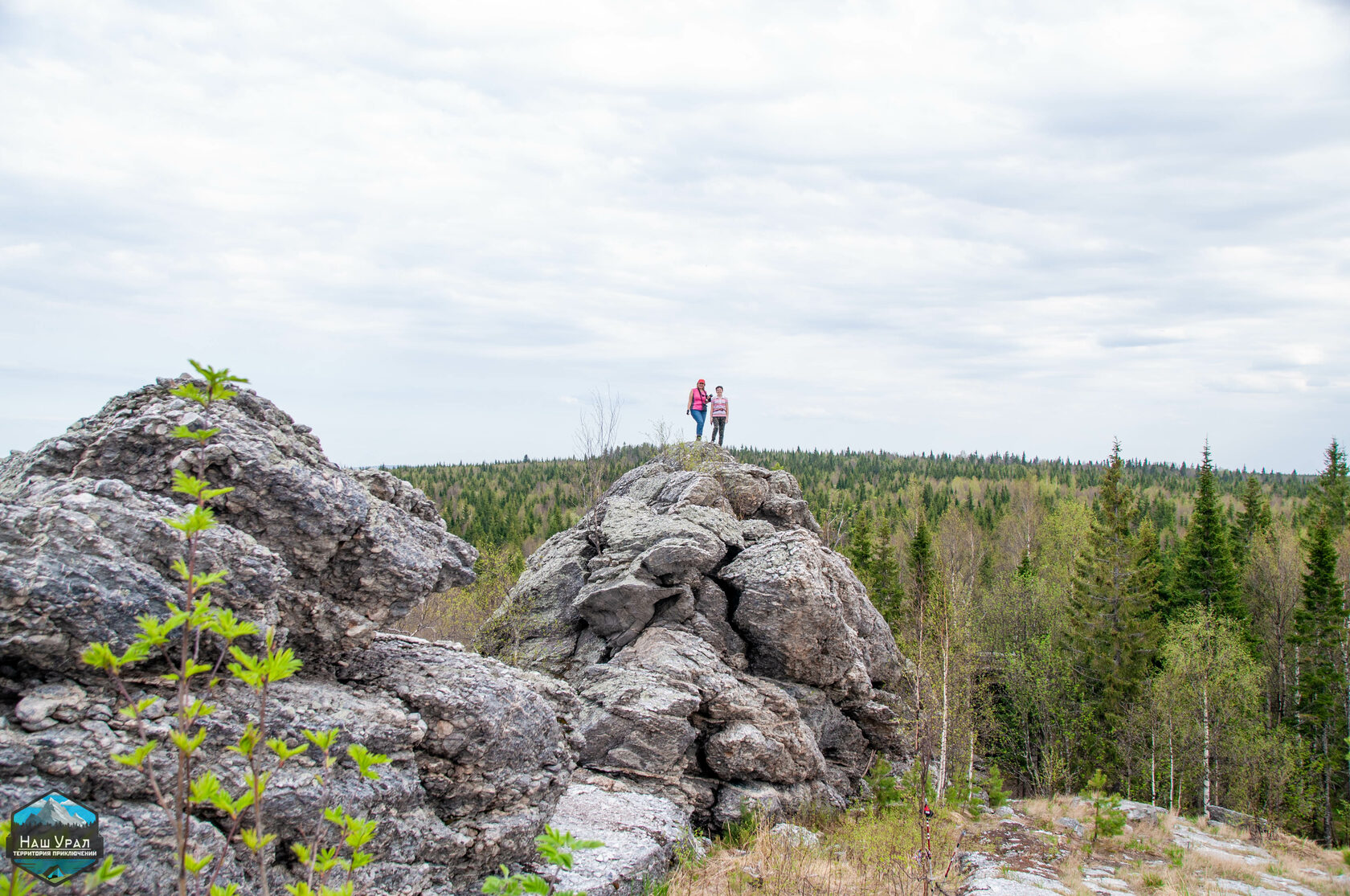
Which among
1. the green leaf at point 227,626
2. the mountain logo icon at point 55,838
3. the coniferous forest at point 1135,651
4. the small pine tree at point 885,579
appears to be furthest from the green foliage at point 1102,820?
the small pine tree at point 885,579

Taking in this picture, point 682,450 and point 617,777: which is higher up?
point 682,450

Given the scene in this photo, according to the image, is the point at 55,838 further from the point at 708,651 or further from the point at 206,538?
the point at 708,651

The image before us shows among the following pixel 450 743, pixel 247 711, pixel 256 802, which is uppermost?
pixel 256 802

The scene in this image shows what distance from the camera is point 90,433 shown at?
6348 mm

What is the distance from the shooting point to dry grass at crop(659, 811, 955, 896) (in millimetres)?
9633

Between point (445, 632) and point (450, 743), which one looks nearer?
point (450, 743)

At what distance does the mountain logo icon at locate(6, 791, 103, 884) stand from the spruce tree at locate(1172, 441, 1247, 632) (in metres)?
62.2

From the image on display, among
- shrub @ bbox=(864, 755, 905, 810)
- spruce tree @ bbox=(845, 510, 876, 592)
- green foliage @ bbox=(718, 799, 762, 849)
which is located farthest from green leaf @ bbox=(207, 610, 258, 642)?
spruce tree @ bbox=(845, 510, 876, 592)

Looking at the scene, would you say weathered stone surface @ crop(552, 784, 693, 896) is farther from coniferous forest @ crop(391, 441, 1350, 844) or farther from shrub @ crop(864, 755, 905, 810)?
coniferous forest @ crop(391, 441, 1350, 844)

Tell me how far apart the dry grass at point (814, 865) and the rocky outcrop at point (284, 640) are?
108 inches

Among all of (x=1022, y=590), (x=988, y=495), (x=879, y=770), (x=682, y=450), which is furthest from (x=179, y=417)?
(x=988, y=495)

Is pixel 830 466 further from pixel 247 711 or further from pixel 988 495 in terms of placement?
pixel 247 711

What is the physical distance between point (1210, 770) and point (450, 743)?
47.1 metres

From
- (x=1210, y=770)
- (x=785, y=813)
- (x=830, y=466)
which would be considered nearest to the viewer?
(x=785, y=813)
